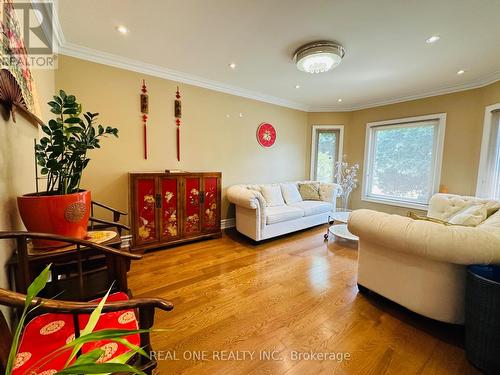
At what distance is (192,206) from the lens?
3131 millimetres

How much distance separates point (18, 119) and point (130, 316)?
1334mm

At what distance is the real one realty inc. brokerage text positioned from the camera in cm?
135

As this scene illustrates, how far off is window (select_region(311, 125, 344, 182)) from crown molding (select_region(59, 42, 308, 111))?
1557 mm

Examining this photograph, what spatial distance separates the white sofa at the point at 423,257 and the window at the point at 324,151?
3293 mm

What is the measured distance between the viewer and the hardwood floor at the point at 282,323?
4.33 ft

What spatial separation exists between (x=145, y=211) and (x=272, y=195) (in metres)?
2.03

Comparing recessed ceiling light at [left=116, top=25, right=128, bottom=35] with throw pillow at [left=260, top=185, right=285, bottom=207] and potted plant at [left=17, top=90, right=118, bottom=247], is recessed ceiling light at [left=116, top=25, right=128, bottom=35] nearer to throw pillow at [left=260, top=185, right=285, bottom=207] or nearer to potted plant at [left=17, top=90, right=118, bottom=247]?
potted plant at [left=17, top=90, right=118, bottom=247]

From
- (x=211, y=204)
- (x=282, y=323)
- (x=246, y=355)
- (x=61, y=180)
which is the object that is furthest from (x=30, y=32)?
(x=282, y=323)

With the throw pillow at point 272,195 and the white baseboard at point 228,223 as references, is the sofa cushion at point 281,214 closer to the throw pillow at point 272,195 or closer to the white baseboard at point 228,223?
the throw pillow at point 272,195

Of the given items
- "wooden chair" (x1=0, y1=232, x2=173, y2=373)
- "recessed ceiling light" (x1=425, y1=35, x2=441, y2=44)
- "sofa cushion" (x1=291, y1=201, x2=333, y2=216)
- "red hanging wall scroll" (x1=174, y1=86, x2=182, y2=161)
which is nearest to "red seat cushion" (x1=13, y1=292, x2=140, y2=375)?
"wooden chair" (x1=0, y1=232, x2=173, y2=373)

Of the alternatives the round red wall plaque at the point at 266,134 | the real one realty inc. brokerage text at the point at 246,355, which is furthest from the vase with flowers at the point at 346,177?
the real one realty inc. brokerage text at the point at 246,355

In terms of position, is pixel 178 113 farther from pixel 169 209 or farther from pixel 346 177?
pixel 346 177

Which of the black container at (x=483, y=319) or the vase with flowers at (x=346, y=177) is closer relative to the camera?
the black container at (x=483, y=319)

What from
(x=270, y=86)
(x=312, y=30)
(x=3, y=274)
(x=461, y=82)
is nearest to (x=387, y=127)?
(x=461, y=82)
